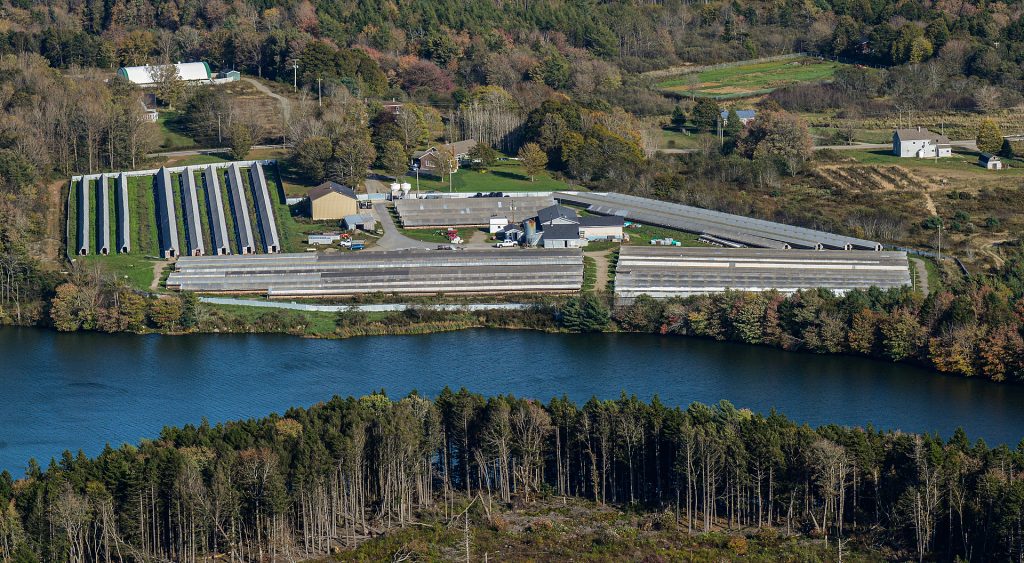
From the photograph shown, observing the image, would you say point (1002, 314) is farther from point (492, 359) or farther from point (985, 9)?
point (985, 9)

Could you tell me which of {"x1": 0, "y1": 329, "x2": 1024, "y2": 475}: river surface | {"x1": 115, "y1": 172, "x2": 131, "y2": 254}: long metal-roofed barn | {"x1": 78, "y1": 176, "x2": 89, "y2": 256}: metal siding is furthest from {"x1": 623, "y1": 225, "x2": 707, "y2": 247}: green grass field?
{"x1": 78, "y1": 176, "x2": 89, "y2": 256}: metal siding

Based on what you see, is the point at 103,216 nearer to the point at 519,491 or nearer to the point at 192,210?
the point at 192,210

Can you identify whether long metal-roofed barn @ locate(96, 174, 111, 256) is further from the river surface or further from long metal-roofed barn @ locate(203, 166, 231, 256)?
the river surface

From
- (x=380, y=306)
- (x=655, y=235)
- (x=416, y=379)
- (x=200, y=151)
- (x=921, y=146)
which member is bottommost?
(x=416, y=379)

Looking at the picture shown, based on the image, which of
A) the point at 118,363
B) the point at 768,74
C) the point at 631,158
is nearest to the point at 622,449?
the point at 118,363

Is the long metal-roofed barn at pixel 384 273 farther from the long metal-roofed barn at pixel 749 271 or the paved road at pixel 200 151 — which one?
the paved road at pixel 200 151

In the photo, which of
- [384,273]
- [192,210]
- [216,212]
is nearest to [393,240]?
[384,273]

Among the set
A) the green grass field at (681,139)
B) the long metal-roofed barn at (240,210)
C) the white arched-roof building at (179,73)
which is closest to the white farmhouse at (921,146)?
the green grass field at (681,139)
